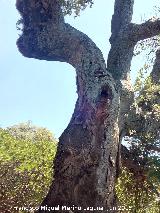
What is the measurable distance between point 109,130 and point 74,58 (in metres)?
3.86

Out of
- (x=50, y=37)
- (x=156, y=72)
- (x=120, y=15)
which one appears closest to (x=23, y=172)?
(x=50, y=37)

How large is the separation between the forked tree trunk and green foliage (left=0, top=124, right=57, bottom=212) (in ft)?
6.43

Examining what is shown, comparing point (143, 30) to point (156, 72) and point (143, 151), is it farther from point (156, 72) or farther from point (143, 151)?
point (143, 151)

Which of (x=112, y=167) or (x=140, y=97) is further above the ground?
(x=140, y=97)

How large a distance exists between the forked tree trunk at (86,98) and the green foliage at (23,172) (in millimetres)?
1960

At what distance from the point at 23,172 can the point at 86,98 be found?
11.4ft

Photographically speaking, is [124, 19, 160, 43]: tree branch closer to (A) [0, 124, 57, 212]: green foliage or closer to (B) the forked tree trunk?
(B) the forked tree trunk

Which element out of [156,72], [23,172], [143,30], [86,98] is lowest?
[23,172]

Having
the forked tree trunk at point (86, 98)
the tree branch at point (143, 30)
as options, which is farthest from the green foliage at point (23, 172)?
the tree branch at point (143, 30)

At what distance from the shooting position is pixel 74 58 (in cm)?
1360

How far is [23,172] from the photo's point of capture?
491 inches

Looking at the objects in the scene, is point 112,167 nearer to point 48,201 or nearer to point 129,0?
point 48,201

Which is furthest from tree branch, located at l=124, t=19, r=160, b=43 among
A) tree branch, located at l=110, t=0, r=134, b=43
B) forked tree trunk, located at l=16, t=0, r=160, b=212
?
tree branch, located at l=110, t=0, r=134, b=43

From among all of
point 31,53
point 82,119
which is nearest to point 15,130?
point 31,53
